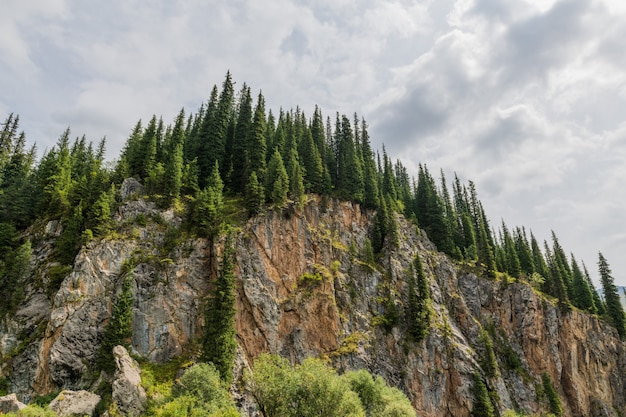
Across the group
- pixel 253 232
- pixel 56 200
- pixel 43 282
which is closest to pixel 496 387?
pixel 253 232

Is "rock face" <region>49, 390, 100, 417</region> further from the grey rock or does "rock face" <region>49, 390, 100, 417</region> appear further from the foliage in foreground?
the grey rock

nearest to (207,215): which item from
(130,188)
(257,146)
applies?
(130,188)

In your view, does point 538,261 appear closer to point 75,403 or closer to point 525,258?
point 525,258

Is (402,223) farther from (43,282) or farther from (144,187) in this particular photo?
(43,282)

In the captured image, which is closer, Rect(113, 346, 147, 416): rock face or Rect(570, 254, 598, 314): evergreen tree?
Rect(113, 346, 147, 416): rock face

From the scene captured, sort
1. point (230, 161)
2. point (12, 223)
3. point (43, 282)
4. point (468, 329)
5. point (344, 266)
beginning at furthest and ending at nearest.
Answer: point (230, 161), point (468, 329), point (344, 266), point (12, 223), point (43, 282)

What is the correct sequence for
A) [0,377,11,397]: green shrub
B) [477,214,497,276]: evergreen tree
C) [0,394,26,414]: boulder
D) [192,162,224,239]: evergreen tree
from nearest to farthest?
1. [0,394,26,414]: boulder
2. [0,377,11,397]: green shrub
3. [192,162,224,239]: evergreen tree
4. [477,214,497,276]: evergreen tree

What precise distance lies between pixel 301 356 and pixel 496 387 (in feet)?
134

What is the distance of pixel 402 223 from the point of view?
90.5 meters

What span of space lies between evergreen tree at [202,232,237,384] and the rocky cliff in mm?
4759

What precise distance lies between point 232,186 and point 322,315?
35.7m

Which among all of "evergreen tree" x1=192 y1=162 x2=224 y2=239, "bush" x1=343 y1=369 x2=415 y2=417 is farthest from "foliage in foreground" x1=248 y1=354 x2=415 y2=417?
"evergreen tree" x1=192 y1=162 x2=224 y2=239

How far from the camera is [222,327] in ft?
156

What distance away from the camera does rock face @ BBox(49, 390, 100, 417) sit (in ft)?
123
